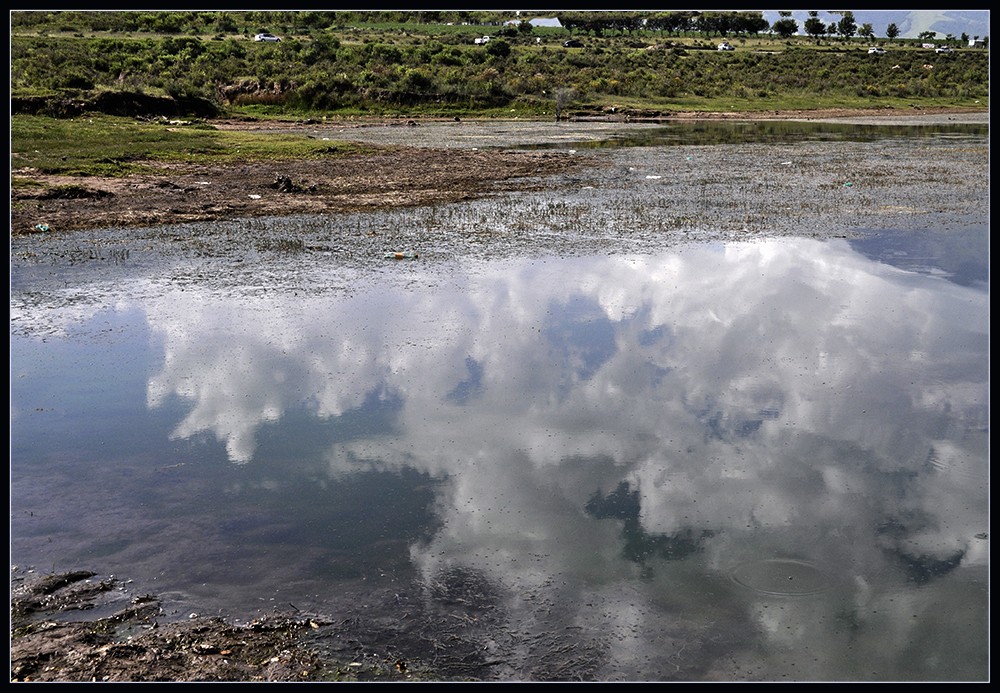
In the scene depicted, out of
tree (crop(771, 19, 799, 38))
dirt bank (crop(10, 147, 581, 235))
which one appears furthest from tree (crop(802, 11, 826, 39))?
dirt bank (crop(10, 147, 581, 235))

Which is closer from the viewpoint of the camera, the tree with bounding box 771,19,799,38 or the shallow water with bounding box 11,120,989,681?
the shallow water with bounding box 11,120,989,681

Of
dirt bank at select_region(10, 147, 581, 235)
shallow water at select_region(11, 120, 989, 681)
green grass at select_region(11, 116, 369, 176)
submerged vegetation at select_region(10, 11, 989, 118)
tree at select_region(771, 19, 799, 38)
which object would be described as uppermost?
tree at select_region(771, 19, 799, 38)

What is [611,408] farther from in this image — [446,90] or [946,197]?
[446,90]

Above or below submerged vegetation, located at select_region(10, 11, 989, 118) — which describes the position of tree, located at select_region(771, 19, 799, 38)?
above

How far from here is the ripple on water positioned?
662cm

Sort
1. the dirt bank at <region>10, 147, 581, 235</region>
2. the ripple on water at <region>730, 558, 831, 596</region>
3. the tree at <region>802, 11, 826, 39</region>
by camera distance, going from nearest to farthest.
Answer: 1. the ripple on water at <region>730, 558, 831, 596</region>
2. the dirt bank at <region>10, 147, 581, 235</region>
3. the tree at <region>802, 11, 826, 39</region>

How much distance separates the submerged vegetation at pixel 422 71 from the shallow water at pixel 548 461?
31755mm

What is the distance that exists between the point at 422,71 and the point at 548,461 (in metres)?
58.4

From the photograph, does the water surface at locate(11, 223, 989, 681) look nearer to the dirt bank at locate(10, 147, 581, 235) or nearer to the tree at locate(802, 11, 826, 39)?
the dirt bank at locate(10, 147, 581, 235)

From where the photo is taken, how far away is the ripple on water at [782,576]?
662cm

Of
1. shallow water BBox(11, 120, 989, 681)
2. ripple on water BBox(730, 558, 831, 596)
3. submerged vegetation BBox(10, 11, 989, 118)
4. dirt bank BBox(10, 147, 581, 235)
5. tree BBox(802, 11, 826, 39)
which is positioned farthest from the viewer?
tree BBox(802, 11, 826, 39)

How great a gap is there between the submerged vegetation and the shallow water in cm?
3176

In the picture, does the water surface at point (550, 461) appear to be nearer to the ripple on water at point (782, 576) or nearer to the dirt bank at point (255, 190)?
the ripple on water at point (782, 576)

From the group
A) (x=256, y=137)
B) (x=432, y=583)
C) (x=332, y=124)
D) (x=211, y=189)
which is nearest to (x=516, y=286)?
(x=432, y=583)
